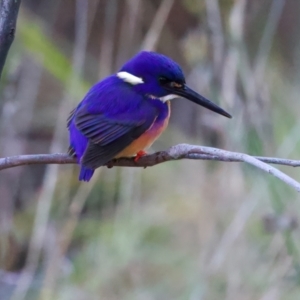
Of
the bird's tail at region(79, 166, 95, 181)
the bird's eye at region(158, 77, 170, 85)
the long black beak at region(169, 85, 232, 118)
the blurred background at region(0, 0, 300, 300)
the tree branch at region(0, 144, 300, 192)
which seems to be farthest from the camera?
the blurred background at region(0, 0, 300, 300)

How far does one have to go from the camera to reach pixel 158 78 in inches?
70.7

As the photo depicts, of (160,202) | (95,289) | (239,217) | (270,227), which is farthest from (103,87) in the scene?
(160,202)

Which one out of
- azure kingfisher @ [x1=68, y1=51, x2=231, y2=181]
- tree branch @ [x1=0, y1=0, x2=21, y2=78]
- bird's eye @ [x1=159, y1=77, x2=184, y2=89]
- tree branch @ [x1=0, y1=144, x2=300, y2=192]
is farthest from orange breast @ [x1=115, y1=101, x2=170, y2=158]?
tree branch @ [x1=0, y1=0, x2=21, y2=78]

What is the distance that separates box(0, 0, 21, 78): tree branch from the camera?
1.01 m

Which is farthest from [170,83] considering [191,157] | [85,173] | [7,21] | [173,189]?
[173,189]

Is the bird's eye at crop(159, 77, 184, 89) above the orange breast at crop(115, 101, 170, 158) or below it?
above

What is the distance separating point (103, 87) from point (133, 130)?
0.71ft

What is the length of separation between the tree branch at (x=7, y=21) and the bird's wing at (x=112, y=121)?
1.79 ft

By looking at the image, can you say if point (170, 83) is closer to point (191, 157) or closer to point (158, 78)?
point (158, 78)

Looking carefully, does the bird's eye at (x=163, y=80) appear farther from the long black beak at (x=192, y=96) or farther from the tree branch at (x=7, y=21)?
the tree branch at (x=7, y=21)

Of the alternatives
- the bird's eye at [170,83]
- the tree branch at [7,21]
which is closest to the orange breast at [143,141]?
the bird's eye at [170,83]

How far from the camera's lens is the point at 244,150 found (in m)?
2.02

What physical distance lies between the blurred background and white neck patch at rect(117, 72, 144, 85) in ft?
1.31

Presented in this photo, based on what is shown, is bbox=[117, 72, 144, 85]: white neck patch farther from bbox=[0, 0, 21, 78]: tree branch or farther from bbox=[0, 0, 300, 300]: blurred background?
bbox=[0, 0, 21, 78]: tree branch
